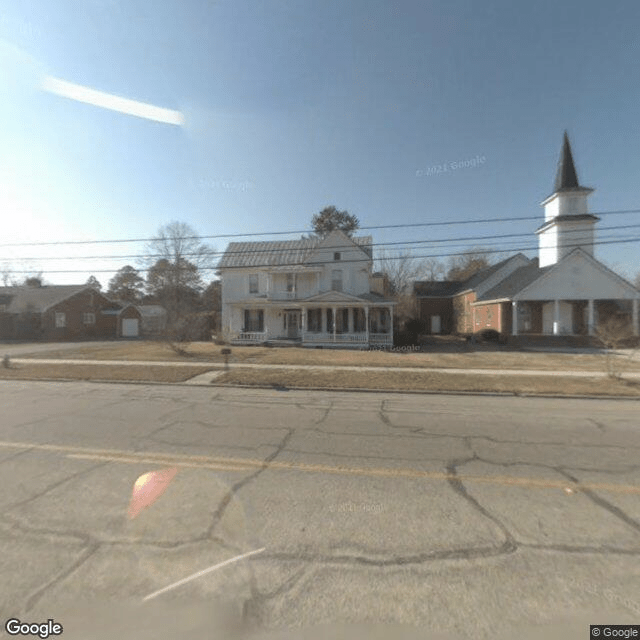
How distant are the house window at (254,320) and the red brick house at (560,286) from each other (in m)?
18.3

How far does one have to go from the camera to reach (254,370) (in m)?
12.8

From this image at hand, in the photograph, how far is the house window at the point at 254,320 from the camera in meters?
26.9

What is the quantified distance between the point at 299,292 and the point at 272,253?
417 centimetres

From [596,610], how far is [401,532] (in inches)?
52.6

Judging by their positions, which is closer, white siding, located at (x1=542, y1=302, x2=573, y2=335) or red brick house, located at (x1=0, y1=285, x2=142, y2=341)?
white siding, located at (x1=542, y1=302, x2=573, y2=335)

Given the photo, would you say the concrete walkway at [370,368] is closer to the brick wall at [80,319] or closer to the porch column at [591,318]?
the porch column at [591,318]

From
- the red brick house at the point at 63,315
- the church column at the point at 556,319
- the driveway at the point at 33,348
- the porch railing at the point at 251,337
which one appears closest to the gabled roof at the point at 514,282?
the church column at the point at 556,319

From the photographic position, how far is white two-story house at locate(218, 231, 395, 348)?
24.9 m

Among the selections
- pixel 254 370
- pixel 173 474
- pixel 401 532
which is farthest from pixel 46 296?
pixel 401 532

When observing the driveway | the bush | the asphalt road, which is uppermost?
the bush

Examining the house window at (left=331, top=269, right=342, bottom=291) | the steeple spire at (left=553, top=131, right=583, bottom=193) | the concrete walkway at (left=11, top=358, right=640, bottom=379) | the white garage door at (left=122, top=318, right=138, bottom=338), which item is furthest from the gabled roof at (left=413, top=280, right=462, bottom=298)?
the white garage door at (left=122, top=318, right=138, bottom=338)

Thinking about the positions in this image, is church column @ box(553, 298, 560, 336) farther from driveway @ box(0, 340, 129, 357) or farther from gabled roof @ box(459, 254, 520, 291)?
driveway @ box(0, 340, 129, 357)

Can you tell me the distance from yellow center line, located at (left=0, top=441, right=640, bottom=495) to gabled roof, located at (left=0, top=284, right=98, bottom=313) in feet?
126

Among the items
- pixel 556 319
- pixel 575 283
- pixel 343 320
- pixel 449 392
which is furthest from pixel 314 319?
pixel 575 283
